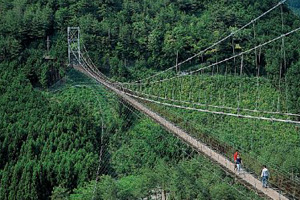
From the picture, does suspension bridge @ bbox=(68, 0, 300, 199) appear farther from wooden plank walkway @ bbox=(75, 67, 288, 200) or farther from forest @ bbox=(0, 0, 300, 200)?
wooden plank walkway @ bbox=(75, 67, 288, 200)

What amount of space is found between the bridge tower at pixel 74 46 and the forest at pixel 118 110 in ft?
1.20

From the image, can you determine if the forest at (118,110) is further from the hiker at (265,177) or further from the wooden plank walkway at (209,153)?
the hiker at (265,177)

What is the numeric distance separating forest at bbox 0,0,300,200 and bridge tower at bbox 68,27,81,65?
366 mm

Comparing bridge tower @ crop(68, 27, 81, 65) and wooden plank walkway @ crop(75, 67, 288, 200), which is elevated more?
bridge tower @ crop(68, 27, 81, 65)

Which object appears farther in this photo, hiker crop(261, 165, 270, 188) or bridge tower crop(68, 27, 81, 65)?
bridge tower crop(68, 27, 81, 65)

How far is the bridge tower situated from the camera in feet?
75.0

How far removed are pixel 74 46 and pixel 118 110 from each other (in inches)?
223

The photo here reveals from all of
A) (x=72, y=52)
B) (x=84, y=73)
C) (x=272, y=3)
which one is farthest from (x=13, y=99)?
(x=272, y=3)

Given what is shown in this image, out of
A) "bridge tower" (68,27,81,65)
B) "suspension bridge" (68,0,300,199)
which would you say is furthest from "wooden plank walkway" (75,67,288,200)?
"bridge tower" (68,27,81,65)

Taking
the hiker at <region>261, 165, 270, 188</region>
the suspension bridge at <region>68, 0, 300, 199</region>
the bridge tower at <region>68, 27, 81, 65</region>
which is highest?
the bridge tower at <region>68, 27, 81, 65</region>

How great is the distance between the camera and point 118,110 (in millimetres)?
19016

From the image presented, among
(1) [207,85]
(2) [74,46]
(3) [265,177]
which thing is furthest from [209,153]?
(2) [74,46]

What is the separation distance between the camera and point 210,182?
13.7m

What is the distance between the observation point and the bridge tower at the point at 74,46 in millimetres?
22875
